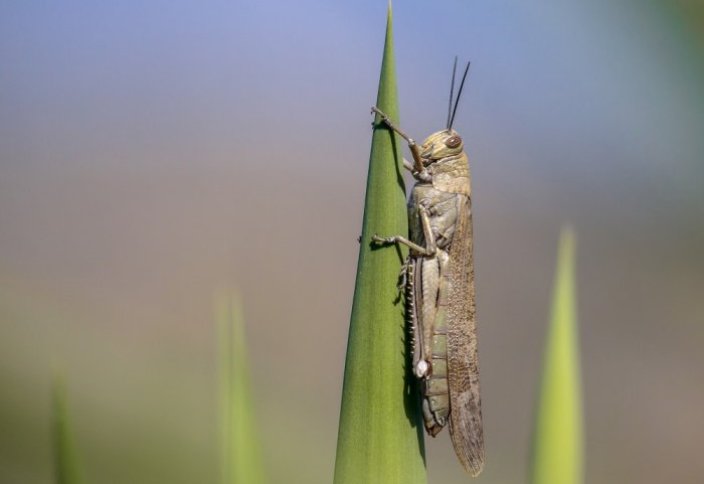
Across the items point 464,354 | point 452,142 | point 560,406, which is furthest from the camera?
point 452,142

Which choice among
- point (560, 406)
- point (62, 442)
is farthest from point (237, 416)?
point (560, 406)

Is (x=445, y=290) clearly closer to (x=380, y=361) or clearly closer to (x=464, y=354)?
(x=464, y=354)

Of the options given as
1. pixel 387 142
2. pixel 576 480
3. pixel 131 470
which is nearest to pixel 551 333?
pixel 576 480

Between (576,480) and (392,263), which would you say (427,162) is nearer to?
(392,263)

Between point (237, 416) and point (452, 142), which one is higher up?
point (452, 142)

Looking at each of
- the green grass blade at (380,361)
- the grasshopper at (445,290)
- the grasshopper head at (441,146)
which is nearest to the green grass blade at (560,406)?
the green grass blade at (380,361)

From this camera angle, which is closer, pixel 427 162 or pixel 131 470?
pixel 131 470
